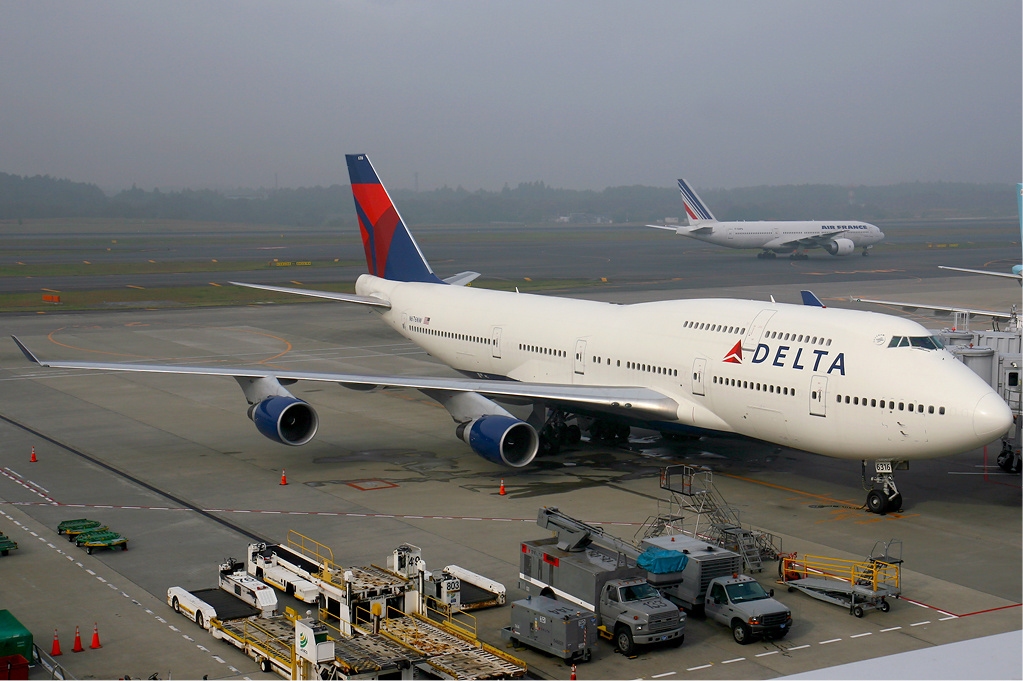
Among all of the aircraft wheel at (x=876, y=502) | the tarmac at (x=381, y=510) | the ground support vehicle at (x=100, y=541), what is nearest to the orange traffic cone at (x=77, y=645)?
the tarmac at (x=381, y=510)

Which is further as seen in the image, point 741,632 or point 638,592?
point 638,592

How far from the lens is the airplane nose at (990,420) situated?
22.5 metres

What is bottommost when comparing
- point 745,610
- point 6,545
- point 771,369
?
point 745,610

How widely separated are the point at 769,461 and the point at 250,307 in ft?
158

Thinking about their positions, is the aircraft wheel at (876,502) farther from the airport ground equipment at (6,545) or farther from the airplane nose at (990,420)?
the airport ground equipment at (6,545)

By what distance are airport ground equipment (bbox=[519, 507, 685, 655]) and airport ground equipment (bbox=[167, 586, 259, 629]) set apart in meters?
5.11

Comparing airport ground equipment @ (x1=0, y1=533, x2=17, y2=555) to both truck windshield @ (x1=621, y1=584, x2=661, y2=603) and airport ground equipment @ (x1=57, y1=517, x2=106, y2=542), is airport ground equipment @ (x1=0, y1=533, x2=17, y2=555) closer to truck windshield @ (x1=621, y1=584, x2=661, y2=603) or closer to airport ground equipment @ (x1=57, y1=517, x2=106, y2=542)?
airport ground equipment @ (x1=57, y1=517, x2=106, y2=542)

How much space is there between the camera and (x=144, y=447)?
105 feet

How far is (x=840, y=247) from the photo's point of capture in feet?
375

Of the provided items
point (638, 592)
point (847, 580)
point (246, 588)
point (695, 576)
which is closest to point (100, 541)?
point (246, 588)

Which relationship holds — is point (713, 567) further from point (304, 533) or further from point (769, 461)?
point (769, 461)

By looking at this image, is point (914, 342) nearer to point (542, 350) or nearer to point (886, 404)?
point (886, 404)

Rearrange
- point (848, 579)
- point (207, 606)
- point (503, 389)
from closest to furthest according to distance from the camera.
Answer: point (207, 606) → point (848, 579) → point (503, 389)

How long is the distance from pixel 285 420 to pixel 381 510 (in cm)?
476
